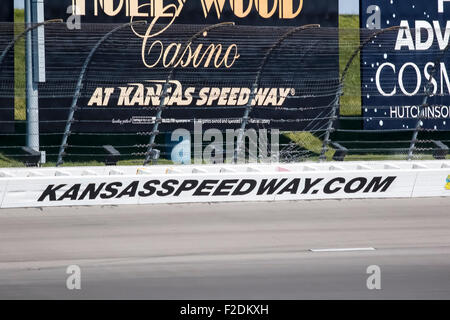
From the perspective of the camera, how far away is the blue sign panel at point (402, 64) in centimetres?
2247

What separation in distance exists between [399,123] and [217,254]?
1192 cm

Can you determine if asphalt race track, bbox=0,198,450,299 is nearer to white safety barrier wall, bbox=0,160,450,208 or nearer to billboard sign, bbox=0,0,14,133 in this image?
white safety barrier wall, bbox=0,160,450,208

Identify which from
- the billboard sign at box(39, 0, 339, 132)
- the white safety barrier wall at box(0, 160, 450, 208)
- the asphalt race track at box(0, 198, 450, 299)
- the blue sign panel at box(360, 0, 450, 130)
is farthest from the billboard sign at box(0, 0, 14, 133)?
the blue sign panel at box(360, 0, 450, 130)

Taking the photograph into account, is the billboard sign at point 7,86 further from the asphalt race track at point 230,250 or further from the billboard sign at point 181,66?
the asphalt race track at point 230,250

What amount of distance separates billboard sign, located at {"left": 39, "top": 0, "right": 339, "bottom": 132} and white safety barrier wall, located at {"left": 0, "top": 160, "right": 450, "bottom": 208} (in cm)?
320

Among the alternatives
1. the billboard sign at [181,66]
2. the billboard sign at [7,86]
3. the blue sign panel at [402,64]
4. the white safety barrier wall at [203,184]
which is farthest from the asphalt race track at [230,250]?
the blue sign panel at [402,64]

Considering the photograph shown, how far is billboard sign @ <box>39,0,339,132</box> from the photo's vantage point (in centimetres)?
1984

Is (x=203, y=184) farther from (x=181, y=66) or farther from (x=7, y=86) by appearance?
(x=7, y=86)

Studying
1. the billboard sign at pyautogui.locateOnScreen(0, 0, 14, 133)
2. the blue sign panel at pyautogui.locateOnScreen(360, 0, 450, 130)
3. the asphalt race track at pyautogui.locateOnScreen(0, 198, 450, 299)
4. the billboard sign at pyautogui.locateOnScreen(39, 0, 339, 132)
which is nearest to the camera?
the asphalt race track at pyautogui.locateOnScreen(0, 198, 450, 299)

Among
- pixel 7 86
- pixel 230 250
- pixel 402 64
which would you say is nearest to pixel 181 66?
pixel 7 86

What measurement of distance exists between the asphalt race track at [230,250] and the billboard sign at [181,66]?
16.7ft

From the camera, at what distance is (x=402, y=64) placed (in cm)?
2269
